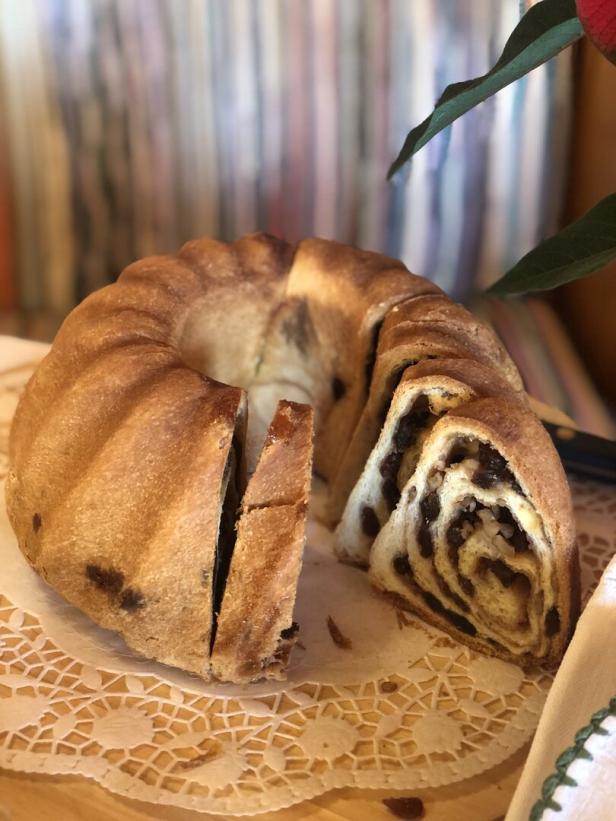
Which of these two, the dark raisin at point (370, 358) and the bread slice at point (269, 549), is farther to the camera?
the dark raisin at point (370, 358)

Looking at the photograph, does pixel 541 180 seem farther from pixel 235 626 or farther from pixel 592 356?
pixel 235 626

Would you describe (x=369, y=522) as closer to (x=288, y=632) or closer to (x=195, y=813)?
(x=288, y=632)

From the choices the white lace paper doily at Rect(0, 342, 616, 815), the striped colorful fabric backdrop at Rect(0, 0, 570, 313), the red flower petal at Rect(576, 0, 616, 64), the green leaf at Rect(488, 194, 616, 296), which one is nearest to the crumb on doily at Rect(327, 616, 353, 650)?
the white lace paper doily at Rect(0, 342, 616, 815)

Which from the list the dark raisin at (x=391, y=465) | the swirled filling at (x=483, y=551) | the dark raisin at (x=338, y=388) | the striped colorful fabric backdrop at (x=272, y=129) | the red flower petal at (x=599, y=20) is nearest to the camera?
the red flower petal at (x=599, y=20)

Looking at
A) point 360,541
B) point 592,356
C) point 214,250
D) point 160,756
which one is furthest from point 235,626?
point 592,356

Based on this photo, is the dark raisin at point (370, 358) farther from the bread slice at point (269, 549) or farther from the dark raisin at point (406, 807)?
the dark raisin at point (406, 807)

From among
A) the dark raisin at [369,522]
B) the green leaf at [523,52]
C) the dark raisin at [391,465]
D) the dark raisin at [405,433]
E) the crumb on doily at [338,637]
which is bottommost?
the crumb on doily at [338,637]

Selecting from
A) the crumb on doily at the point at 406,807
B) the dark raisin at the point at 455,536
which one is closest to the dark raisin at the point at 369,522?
the dark raisin at the point at 455,536
